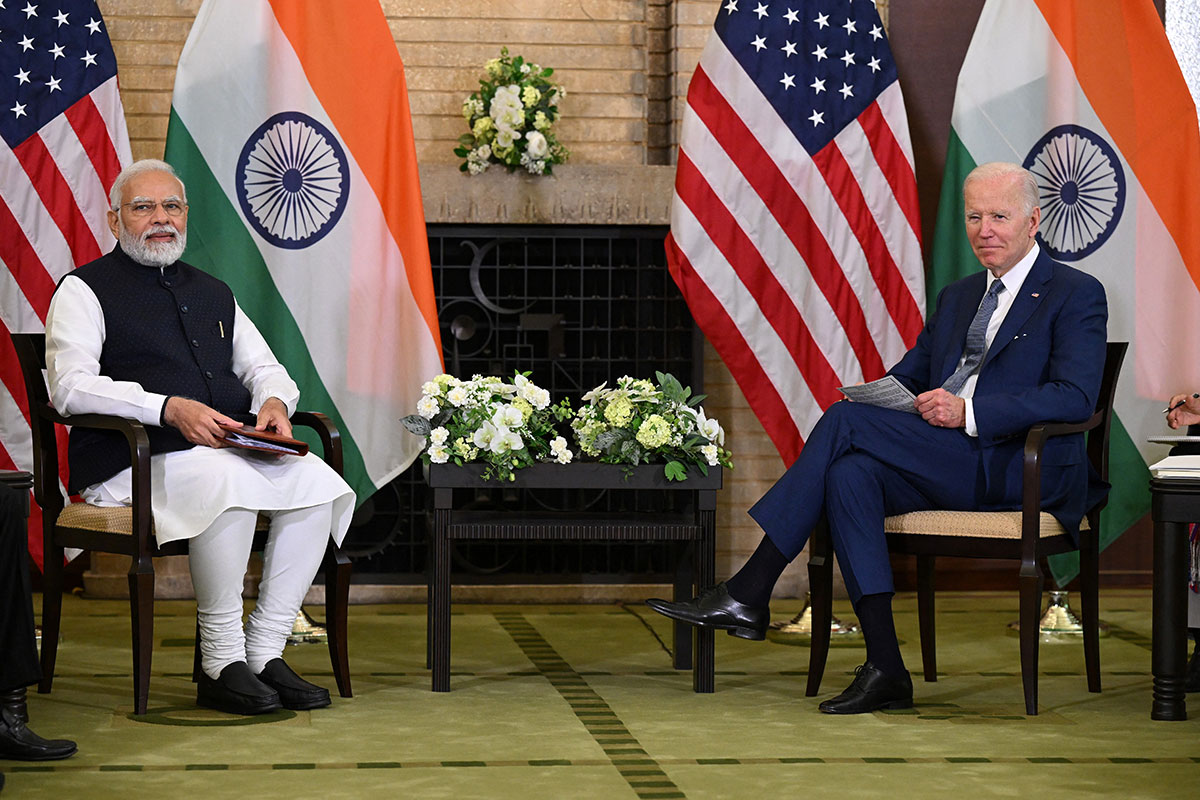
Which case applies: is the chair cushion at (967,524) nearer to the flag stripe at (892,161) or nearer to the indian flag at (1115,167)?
the indian flag at (1115,167)

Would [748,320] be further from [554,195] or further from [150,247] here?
[150,247]

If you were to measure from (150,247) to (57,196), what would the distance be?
116 centimetres

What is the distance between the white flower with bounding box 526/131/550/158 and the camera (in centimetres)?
557

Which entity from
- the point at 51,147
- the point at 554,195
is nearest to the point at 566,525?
the point at 554,195

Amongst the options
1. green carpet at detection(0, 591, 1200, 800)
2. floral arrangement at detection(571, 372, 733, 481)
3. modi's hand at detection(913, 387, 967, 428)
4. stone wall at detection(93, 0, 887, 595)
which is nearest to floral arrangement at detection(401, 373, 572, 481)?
floral arrangement at detection(571, 372, 733, 481)

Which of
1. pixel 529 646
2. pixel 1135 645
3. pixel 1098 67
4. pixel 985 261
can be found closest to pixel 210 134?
pixel 529 646

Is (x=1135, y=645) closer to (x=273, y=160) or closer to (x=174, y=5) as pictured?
(x=273, y=160)

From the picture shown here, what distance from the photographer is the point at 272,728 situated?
3.43 meters

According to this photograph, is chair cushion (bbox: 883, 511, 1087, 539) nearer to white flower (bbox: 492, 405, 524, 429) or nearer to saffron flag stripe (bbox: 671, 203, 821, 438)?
white flower (bbox: 492, 405, 524, 429)

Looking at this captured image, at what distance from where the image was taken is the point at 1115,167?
496 centimetres

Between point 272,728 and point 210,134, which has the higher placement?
point 210,134

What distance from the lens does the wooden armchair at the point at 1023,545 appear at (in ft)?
12.0

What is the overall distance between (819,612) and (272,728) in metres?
1.40

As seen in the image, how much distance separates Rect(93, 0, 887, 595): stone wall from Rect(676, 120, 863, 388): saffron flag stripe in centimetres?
71
